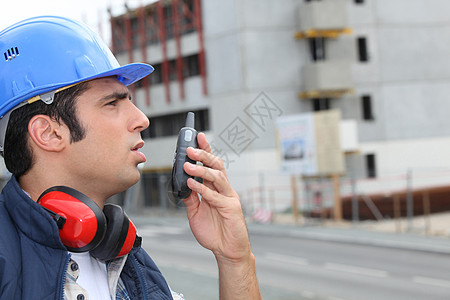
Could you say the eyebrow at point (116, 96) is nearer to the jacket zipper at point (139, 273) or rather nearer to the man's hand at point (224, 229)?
the man's hand at point (224, 229)

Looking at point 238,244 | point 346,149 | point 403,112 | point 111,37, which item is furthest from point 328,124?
point 238,244

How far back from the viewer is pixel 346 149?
27.4 metres

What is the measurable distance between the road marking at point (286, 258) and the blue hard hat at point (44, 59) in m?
12.8

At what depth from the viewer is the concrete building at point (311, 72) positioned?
29.0m

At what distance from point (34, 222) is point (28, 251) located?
3.3 inches

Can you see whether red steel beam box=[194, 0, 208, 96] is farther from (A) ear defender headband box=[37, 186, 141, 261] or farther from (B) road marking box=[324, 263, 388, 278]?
(A) ear defender headband box=[37, 186, 141, 261]

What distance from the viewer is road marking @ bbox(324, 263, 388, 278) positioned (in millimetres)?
12750

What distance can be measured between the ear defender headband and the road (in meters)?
6.14

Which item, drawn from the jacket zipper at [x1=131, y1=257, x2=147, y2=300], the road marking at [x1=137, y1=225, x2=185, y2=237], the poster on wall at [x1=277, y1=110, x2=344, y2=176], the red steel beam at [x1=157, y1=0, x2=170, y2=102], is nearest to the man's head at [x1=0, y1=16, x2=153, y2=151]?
the jacket zipper at [x1=131, y1=257, x2=147, y2=300]

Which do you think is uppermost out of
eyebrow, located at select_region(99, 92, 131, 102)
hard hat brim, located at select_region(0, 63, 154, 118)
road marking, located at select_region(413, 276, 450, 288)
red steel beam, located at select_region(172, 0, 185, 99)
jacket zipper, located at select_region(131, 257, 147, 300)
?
red steel beam, located at select_region(172, 0, 185, 99)

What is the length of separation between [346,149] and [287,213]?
377 centimetres

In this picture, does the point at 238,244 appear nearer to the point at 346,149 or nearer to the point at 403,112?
the point at 346,149

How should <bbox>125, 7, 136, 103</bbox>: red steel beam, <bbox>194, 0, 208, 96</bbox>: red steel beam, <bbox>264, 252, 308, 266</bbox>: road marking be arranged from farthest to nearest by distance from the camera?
<bbox>125, 7, 136, 103</bbox>: red steel beam < <bbox>194, 0, 208, 96</bbox>: red steel beam < <bbox>264, 252, 308, 266</bbox>: road marking

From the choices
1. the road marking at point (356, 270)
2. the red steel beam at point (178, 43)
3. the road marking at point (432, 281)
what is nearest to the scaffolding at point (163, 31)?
the red steel beam at point (178, 43)
